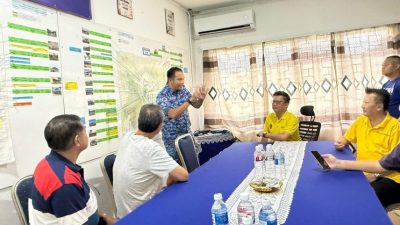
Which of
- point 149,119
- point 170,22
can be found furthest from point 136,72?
point 149,119

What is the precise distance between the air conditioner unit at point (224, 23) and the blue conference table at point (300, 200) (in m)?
2.89

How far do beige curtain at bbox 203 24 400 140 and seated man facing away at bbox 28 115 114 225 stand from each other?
11.6ft

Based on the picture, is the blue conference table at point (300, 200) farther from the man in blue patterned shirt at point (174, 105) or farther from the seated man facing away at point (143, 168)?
the man in blue patterned shirt at point (174, 105)

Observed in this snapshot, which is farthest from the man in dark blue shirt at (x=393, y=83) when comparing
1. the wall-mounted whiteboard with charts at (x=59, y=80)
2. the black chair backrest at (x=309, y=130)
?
the wall-mounted whiteboard with charts at (x=59, y=80)

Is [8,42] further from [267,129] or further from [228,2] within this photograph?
[228,2]

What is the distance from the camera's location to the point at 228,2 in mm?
4621

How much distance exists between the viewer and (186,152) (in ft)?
8.64

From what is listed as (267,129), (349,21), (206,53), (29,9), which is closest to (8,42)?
(29,9)

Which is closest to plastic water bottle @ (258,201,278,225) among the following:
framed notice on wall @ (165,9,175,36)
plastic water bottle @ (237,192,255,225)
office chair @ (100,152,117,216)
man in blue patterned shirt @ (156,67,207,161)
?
plastic water bottle @ (237,192,255,225)

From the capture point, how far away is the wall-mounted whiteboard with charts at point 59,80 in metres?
2.02

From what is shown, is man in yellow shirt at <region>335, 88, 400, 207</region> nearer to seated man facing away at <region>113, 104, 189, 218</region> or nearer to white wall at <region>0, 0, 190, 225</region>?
seated man facing away at <region>113, 104, 189, 218</region>

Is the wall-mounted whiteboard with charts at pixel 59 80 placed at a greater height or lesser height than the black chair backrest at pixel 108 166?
greater

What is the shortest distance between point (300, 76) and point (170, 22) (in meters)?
2.01

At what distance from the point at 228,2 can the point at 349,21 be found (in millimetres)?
1710
